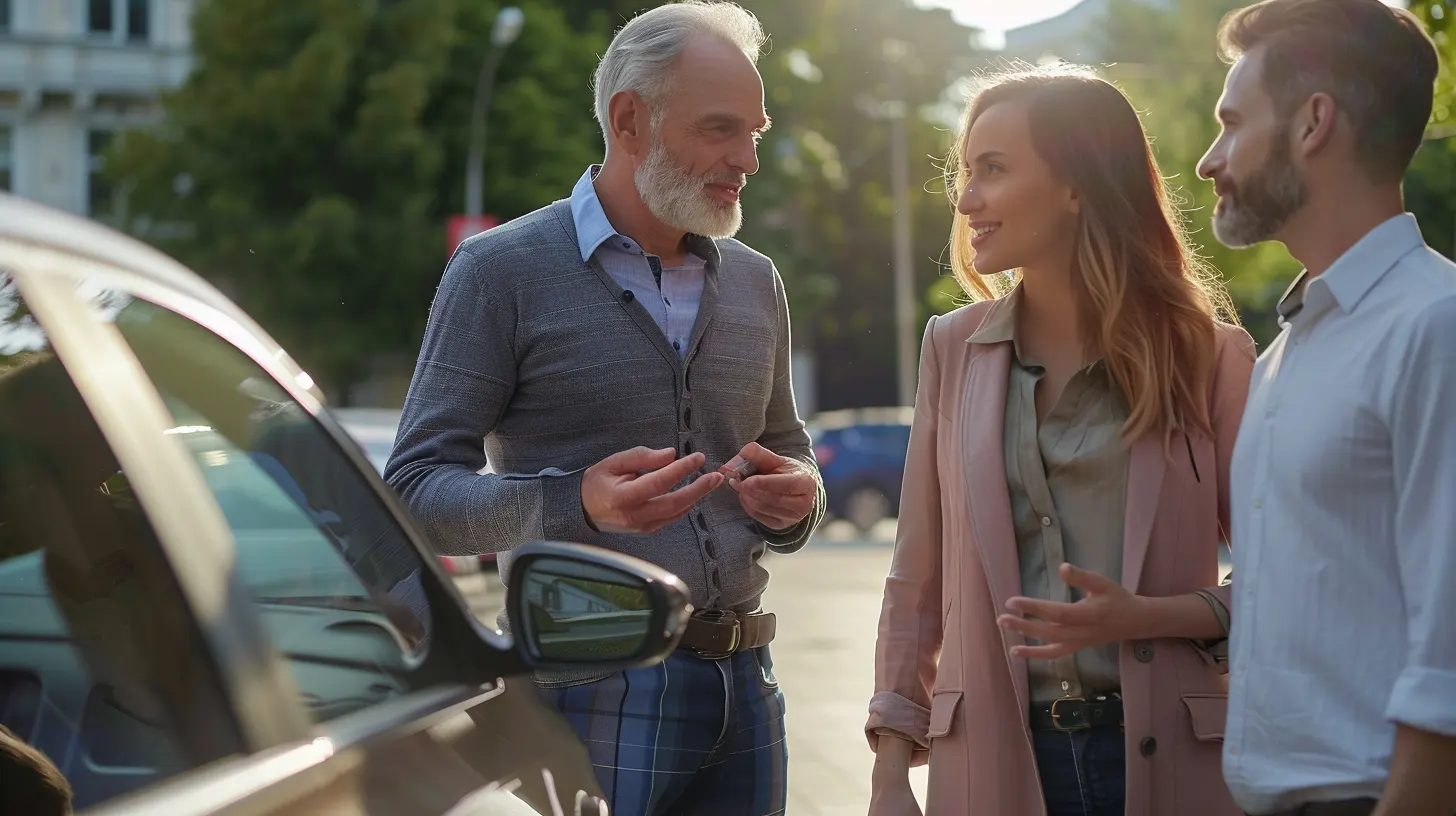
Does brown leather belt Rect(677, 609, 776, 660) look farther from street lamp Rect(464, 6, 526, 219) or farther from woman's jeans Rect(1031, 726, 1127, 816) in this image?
street lamp Rect(464, 6, 526, 219)

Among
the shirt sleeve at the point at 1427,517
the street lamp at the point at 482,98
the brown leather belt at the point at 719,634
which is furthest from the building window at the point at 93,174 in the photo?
the shirt sleeve at the point at 1427,517

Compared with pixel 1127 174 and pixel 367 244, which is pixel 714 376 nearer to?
pixel 1127 174

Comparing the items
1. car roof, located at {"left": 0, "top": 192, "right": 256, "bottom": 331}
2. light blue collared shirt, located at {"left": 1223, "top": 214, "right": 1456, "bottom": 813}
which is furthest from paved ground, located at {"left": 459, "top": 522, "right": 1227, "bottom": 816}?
car roof, located at {"left": 0, "top": 192, "right": 256, "bottom": 331}

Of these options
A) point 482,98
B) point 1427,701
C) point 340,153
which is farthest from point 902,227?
point 1427,701

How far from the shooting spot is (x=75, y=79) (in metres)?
38.1

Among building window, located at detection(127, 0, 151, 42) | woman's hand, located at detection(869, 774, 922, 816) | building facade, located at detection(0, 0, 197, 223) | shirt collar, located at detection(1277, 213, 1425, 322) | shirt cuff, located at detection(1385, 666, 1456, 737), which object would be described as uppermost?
shirt collar, located at detection(1277, 213, 1425, 322)

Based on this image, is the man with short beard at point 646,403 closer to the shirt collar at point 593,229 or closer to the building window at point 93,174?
the shirt collar at point 593,229

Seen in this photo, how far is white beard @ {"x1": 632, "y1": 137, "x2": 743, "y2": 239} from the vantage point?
10.3 ft

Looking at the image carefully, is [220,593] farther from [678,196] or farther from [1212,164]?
[678,196]

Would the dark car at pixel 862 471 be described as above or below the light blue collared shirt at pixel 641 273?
below

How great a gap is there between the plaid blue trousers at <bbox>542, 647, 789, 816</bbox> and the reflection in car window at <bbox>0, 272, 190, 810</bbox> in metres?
1.40

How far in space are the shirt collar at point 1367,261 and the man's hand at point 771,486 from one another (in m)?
0.96

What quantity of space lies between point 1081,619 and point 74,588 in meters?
1.37

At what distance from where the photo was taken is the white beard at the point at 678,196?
3.14 meters
